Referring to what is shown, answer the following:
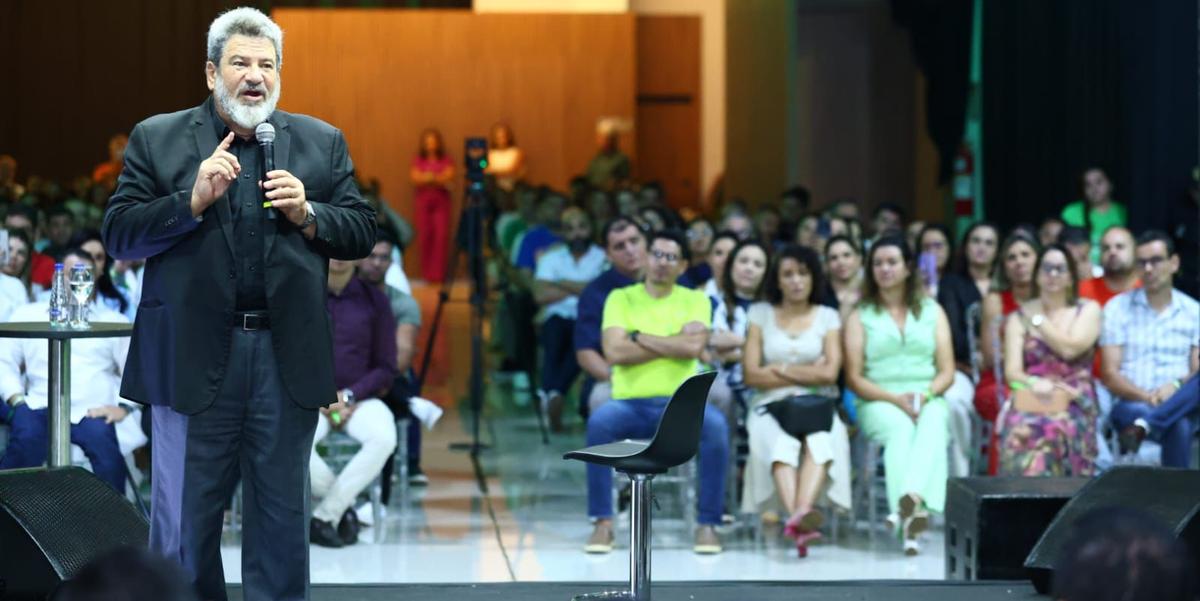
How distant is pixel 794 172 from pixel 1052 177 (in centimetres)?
568

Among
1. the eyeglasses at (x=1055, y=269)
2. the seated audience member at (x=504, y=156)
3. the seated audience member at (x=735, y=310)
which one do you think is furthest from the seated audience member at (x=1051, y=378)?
the seated audience member at (x=504, y=156)

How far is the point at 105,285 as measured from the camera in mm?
6148

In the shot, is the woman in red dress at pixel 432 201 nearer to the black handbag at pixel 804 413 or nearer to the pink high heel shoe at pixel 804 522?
the black handbag at pixel 804 413

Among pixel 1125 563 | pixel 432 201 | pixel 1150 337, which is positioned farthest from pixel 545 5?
pixel 1125 563

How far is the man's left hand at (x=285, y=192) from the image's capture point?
3191 mm

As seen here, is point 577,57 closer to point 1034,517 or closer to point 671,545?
point 671,545

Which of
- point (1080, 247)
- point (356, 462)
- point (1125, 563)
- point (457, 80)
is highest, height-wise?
point (457, 80)

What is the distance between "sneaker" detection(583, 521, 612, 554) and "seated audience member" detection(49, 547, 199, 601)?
3.66 metres

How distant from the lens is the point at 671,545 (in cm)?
586

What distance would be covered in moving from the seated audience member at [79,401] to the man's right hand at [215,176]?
7.81 ft

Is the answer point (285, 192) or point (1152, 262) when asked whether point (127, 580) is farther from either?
point (1152, 262)

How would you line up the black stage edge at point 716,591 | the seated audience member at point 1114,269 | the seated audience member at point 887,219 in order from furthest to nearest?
the seated audience member at point 887,219, the seated audience member at point 1114,269, the black stage edge at point 716,591

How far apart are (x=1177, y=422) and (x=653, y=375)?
1888 mm

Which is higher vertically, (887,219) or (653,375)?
(887,219)
